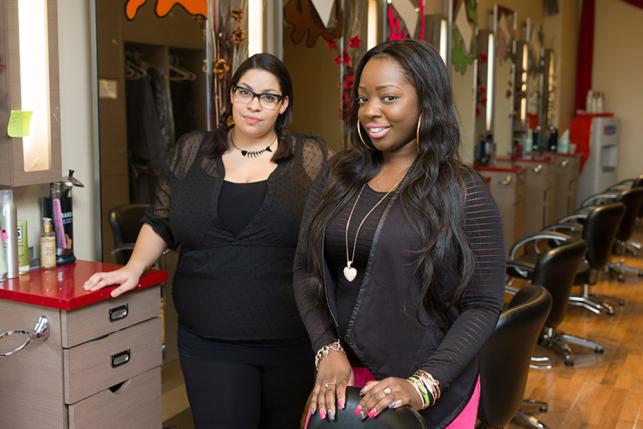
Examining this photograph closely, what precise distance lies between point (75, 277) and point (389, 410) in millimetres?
1187

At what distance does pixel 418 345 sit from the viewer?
139 cm

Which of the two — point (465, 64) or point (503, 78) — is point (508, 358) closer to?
point (465, 64)

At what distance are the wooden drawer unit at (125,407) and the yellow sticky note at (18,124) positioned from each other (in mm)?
744

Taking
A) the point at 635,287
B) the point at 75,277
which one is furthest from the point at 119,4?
the point at 635,287

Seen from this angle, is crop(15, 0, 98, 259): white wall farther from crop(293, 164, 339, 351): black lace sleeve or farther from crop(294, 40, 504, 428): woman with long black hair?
crop(294, 40, 504, 428): woman with long black hair

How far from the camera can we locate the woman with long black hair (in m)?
1.35

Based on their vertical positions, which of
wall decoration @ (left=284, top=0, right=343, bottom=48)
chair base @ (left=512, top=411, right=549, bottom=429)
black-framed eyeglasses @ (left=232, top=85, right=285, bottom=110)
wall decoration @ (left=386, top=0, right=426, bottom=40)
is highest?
wall decoration @ (left=386, top=0, right=426, bottom=40)

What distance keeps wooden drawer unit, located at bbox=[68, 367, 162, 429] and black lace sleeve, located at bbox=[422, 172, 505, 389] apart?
103cm

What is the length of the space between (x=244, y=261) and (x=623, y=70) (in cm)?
840

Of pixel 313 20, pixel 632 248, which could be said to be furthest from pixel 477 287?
pixel 632 248

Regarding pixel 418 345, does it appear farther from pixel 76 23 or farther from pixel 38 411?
pixel 76 23

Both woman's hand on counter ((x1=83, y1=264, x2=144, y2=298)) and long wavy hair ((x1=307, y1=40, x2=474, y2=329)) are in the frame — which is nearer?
long wavy hair ((x1=307, y1=40, x2=474, y2=329))

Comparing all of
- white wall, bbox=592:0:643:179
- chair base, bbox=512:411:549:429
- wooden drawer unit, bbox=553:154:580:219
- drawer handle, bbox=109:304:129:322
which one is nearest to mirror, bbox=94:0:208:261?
drawer handle, bbox=109:304:129:322

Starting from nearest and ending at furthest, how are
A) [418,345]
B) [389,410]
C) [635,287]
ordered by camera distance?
[389,410], [418,345], [635,287]
